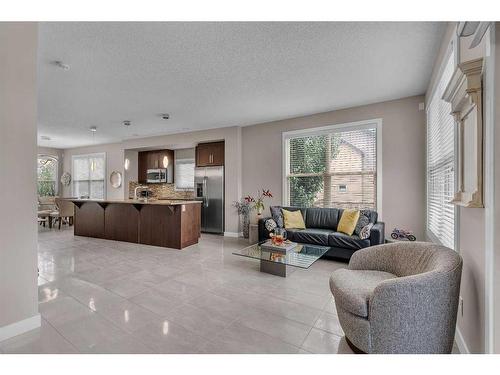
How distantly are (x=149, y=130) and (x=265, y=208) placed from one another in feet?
12.0

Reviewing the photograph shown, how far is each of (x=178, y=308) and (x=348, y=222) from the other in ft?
9.61

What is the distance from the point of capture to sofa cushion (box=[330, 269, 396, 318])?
165 cm

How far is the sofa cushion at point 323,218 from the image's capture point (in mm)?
4531

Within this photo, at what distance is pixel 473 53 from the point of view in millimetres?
1718

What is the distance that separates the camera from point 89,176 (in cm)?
894

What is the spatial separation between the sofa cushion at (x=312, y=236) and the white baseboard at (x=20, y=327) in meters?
3.40

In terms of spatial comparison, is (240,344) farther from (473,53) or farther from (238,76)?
(238,76)

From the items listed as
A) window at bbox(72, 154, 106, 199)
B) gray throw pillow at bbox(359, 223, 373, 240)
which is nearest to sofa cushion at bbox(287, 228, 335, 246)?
gray throw pillow at bbox(359, 223, 373, 240)

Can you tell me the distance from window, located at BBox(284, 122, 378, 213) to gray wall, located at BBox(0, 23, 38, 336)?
168 inches

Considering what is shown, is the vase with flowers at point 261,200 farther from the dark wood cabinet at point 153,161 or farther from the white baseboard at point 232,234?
the dark wood cabinet at point 153,161

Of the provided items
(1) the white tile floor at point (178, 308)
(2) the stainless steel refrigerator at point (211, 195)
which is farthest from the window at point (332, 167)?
(2) the stainless steel refrigerator at point (211, 195)

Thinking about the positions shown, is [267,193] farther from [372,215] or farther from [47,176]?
[47,176]

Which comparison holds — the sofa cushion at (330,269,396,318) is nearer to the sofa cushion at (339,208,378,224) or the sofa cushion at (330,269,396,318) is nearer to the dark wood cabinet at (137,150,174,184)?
the sofa cushion at (339,208,378,224)
